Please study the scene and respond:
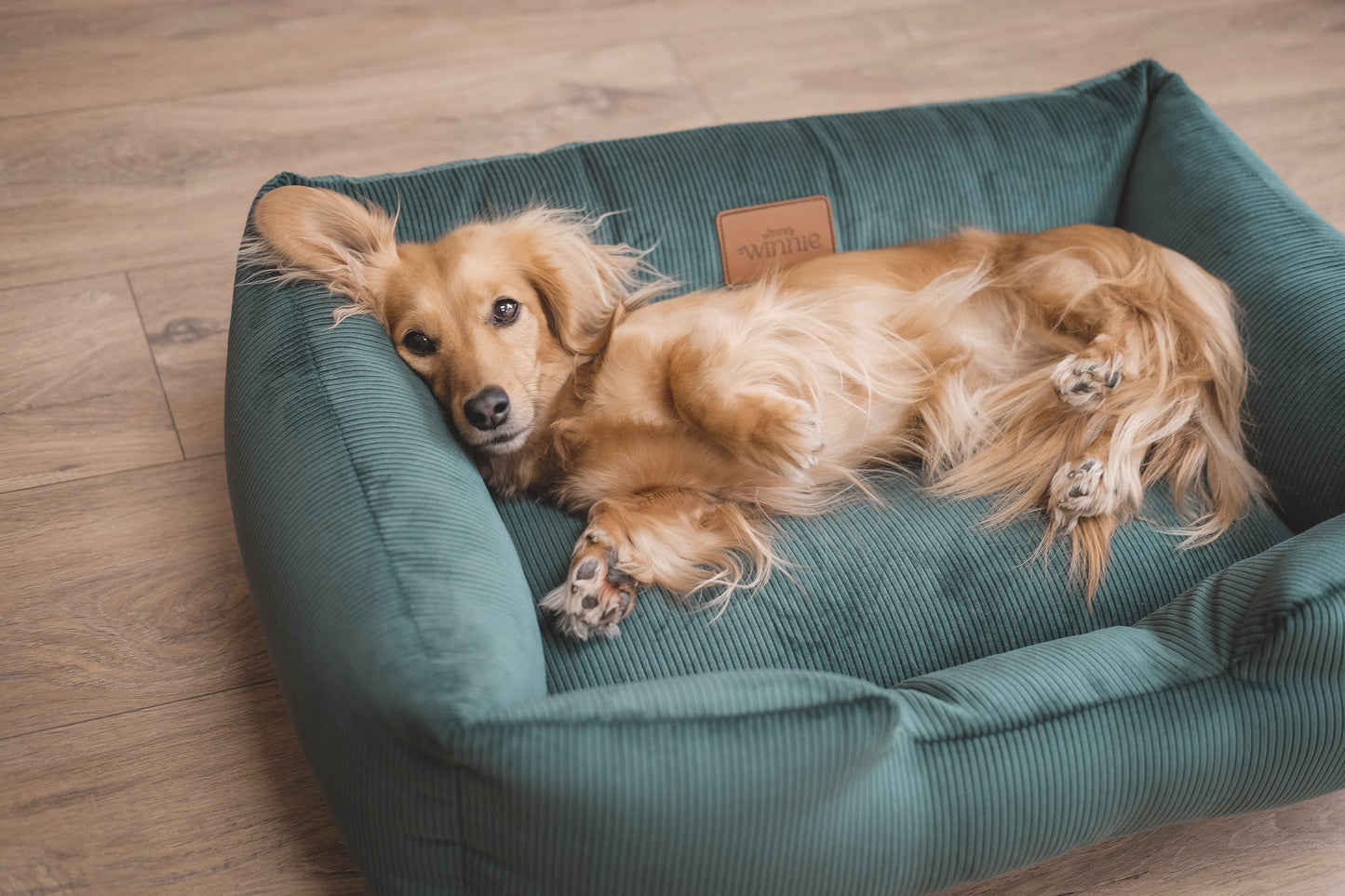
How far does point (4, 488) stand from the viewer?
2146 mm

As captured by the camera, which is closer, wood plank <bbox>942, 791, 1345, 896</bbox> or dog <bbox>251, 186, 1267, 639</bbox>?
wood plank <bbox>942, 791, 1345, 896</bbox>

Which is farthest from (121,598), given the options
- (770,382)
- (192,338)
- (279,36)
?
(279,36)

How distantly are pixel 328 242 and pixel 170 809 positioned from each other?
94 centimetres

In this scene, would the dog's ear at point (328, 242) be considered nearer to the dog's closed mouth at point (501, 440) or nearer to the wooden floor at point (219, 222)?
the dog's closed mouth at point (501, 440)

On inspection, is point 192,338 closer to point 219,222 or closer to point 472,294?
point 219,222

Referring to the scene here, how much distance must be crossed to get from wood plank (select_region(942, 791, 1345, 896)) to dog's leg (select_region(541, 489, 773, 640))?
60cm

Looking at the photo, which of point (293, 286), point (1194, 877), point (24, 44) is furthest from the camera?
point (24, 44)

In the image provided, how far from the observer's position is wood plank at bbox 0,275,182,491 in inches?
87.4

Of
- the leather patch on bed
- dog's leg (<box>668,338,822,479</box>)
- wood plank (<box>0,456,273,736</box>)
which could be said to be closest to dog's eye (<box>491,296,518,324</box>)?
dog's leg (<box>668,338,822,479</box>)

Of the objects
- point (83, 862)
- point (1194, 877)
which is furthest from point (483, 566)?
point (1194, 877)

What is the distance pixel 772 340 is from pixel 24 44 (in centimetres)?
248

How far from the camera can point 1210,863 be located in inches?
67.2

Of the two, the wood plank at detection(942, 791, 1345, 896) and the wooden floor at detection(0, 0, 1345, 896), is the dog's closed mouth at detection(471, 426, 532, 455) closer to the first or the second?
the wooden floor at detection(0, 0, 1345, 896)

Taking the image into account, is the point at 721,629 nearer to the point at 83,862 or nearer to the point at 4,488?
the point at 83,862
